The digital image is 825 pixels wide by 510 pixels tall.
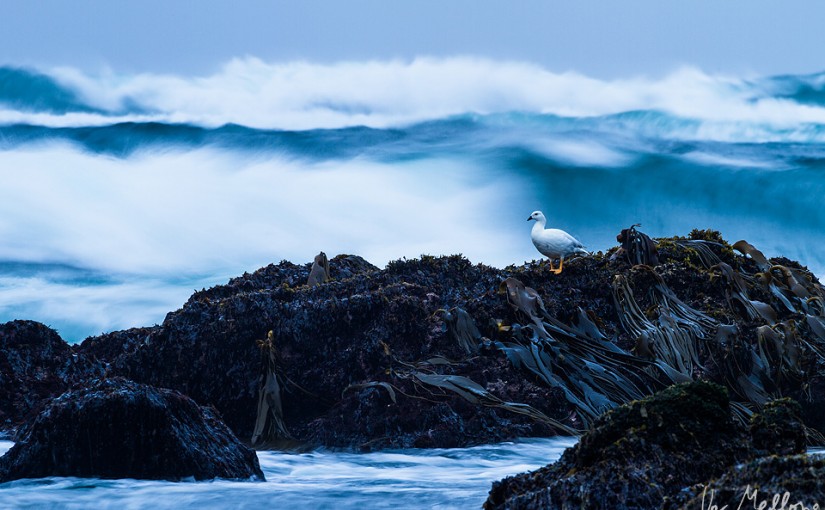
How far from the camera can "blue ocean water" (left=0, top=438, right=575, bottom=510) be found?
5730 millimetres

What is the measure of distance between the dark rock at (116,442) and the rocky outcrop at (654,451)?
2.52m

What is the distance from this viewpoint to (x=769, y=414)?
4.34 meters

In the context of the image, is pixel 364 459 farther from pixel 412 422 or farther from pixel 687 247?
pixel 687 247

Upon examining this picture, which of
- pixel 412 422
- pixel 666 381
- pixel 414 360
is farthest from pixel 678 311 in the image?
pixel 412 422

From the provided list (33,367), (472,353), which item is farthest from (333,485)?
(33,367)

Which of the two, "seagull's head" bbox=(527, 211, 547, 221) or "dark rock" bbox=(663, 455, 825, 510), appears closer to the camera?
"dark rock" bbox=(663, 455, 825, 510)

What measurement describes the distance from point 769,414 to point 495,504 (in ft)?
4.46

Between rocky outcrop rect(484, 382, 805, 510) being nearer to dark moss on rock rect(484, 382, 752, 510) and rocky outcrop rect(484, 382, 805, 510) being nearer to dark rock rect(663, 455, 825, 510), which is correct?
dark moss on rock rect(484, 382, 752, 510)

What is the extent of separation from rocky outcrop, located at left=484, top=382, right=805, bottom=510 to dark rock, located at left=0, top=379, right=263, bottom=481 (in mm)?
2524

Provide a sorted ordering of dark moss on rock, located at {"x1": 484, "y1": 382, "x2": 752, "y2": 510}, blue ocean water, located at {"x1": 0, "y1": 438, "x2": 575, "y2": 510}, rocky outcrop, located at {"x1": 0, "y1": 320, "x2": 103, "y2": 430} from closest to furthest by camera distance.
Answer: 1. dark moss on rock, located at {"x1": 484, "y1": 382, "x2": 752, "y2": 510}
2. blue ocean water, located at {"x1": 0, "y1": 438, "x2": 575, "y2": 510}
3. rocky outcrop, located at {"x1": 0, "y1": 320, "x2": 103, "y2": 430}

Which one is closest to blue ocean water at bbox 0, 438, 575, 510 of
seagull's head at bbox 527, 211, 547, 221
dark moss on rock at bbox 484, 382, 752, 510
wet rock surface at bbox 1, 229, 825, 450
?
wet rock surface at bbox 1, 229, 825, 450

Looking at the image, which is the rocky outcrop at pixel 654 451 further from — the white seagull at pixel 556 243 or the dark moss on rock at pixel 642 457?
the white seagull at pixel 556 243

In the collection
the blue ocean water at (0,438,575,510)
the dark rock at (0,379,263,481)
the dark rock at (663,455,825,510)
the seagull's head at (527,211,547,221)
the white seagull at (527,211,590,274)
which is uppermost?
the seagull's head at (527,211,547,221)

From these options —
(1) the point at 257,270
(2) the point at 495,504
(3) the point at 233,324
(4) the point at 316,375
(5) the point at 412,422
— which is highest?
(1) the point at 257,270
